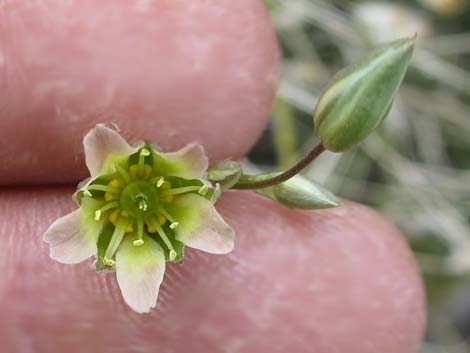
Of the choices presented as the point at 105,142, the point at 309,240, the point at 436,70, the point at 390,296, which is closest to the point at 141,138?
the point at 105,142

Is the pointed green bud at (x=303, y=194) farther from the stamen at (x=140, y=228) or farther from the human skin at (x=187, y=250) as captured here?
the stamen at (x=140, y=228)

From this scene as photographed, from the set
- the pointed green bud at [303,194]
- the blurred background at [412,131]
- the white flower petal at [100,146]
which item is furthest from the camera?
the blurred background at [412,131]

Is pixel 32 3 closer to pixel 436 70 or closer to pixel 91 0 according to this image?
pixel 91 0

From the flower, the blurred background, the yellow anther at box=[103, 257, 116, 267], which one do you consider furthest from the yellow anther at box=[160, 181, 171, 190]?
the blurred background

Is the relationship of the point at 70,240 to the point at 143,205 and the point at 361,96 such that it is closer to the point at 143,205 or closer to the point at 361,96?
the point at 143,205

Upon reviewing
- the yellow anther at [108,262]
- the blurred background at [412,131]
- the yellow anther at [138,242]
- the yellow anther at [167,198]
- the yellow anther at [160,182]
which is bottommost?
the blurred background at [412,131]

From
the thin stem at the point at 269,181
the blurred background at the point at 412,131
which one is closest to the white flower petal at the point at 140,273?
the thin stem at the point at 269,181
